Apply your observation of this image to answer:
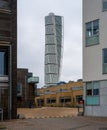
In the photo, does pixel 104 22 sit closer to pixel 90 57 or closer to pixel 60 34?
pixel 90 57

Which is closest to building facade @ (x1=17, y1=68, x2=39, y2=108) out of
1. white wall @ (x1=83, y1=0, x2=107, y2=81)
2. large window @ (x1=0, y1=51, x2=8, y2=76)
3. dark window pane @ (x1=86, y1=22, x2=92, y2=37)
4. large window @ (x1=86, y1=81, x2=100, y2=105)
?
dark window pane @ (x1=86, y1=22, x2=92, y2=37)

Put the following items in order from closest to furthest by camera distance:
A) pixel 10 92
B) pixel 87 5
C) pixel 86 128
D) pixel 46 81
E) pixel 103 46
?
1. pixel 86 128
2. pixel 10 92
3. pixel 103 46
4. pixel 87 5
5. pixel 46 81

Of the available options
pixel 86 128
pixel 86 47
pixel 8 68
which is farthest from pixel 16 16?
pixel 86 128

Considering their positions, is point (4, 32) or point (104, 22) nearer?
point (4, 32)

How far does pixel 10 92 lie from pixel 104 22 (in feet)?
35.1

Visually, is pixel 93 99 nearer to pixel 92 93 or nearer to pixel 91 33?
pixel 92 93

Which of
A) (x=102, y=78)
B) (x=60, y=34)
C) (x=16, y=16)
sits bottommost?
(x=102, y=78)

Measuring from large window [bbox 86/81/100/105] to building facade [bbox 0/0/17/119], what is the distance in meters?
7.41

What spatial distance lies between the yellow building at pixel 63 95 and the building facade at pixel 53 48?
55650 millimetres

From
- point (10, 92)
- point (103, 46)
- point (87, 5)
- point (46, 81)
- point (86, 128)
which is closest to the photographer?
point (86, 128)

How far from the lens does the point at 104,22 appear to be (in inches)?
1494

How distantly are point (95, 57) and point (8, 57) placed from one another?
8199 mm

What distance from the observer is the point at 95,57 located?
126ft

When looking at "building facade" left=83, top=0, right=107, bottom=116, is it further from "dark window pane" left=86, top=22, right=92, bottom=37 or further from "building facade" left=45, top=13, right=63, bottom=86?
"building facade" left=45, top=13, right=63, bottom=86
